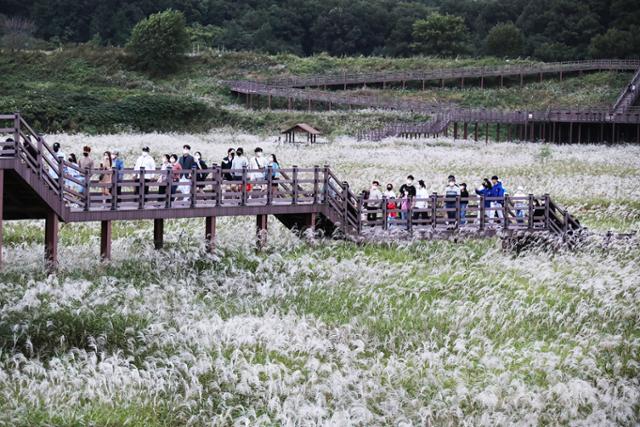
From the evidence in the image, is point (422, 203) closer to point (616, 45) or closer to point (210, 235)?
point (210, 235)

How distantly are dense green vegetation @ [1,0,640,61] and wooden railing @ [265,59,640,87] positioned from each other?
568 inches

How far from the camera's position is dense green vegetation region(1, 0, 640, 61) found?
384ft

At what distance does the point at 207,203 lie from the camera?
26.4 m

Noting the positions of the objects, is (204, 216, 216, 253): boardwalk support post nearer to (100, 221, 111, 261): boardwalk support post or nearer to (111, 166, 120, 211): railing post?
(100, 221, 111, 261): boardwalk support post

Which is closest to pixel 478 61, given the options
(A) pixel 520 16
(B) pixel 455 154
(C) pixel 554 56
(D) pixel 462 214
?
(C) pixel 554 56

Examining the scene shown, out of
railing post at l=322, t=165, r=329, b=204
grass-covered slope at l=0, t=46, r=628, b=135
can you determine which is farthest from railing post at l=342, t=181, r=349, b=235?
grass-covered slope at l=0, t=46, r=628, b=135

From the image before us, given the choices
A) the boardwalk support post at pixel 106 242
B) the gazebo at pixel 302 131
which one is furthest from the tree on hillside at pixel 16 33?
the boardwalk support post at pixel 106 242

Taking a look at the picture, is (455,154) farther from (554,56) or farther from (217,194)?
(554,56)

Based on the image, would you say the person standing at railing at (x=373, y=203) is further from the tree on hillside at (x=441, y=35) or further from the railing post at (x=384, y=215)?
the tree on hillside at (x=441, y=35)

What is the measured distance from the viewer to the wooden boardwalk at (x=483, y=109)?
73062 mm

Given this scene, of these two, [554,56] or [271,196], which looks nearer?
[271,196]

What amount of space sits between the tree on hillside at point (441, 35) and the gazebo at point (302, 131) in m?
48.9

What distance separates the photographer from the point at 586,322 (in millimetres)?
21891

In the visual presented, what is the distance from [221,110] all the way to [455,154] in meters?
28.7
